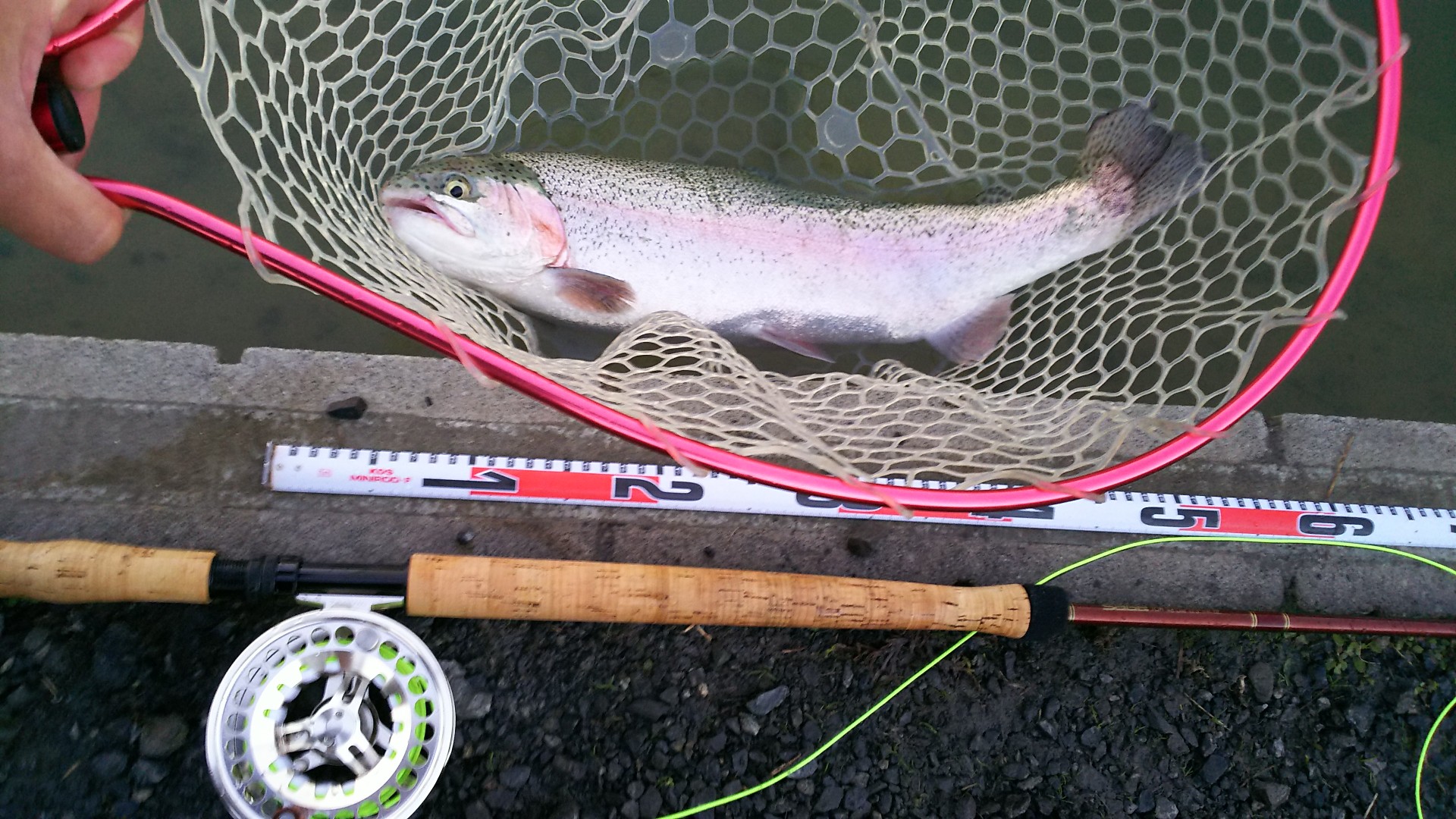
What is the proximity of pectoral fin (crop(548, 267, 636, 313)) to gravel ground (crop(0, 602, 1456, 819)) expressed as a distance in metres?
1.09

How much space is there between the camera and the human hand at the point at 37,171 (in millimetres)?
1644

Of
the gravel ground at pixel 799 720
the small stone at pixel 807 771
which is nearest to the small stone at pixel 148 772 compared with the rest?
the gravel ground at pixel 799 720

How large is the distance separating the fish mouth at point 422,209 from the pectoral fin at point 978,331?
1.73m

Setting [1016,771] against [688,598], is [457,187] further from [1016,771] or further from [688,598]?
[1016,771]

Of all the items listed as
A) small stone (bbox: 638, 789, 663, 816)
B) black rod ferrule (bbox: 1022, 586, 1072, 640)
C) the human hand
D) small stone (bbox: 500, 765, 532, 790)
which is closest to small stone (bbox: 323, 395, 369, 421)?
the human hand

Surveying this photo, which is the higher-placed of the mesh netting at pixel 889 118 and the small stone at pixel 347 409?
the mesh netting at pixel 889 118

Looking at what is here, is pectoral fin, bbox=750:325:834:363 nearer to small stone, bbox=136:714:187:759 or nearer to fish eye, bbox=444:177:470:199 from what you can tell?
fish eye, bbox=444:177:470:199

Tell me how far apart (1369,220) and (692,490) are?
187 centimetres

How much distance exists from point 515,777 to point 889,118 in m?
2.85

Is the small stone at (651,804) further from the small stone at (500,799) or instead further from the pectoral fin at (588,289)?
the pectoral fin at (588,289)

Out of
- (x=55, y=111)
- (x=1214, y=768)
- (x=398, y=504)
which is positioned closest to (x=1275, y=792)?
(x=1214, y=768)

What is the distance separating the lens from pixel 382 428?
2.67 m

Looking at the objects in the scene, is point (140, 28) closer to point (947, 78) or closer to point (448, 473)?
point (448, 473)

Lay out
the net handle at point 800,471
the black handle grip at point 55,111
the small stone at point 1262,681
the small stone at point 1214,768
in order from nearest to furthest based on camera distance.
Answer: the net handle at point 800,471 < the black handle grip at point 55,111 < the small stone at point 1214,768 < the small stone at point 1262,681
